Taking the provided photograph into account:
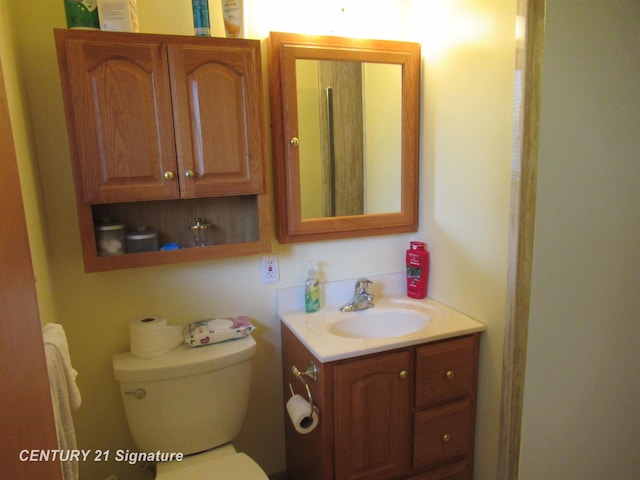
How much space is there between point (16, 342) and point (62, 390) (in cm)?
47

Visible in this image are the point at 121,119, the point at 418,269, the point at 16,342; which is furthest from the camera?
the point at 418,269

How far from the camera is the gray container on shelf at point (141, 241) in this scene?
142cm

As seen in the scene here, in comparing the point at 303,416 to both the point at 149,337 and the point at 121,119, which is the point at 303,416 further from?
the point at 121,119

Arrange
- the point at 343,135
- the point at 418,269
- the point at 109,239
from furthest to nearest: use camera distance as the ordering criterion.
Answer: the point at 418,269 → the point at 343,135 → the point at 109,239

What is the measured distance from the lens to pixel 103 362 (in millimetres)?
1532

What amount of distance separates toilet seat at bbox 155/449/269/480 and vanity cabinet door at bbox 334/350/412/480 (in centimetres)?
29

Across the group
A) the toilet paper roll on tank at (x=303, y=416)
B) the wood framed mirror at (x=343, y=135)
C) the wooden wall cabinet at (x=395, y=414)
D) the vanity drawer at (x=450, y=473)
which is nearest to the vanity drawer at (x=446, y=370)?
the wooden wall cabinet at (x=395, y=414)

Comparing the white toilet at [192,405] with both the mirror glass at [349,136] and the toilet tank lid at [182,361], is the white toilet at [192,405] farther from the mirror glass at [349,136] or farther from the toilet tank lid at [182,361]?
the mirror glass at [349,136]

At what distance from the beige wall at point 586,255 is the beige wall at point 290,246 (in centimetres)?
13

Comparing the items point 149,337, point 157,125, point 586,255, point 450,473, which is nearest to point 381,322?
point 450,473

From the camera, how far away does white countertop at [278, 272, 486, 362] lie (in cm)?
135

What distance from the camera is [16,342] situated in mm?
604

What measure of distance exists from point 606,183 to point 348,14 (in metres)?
1.14

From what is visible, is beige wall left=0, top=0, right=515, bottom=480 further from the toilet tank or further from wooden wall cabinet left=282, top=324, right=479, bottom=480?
the toilet tank
